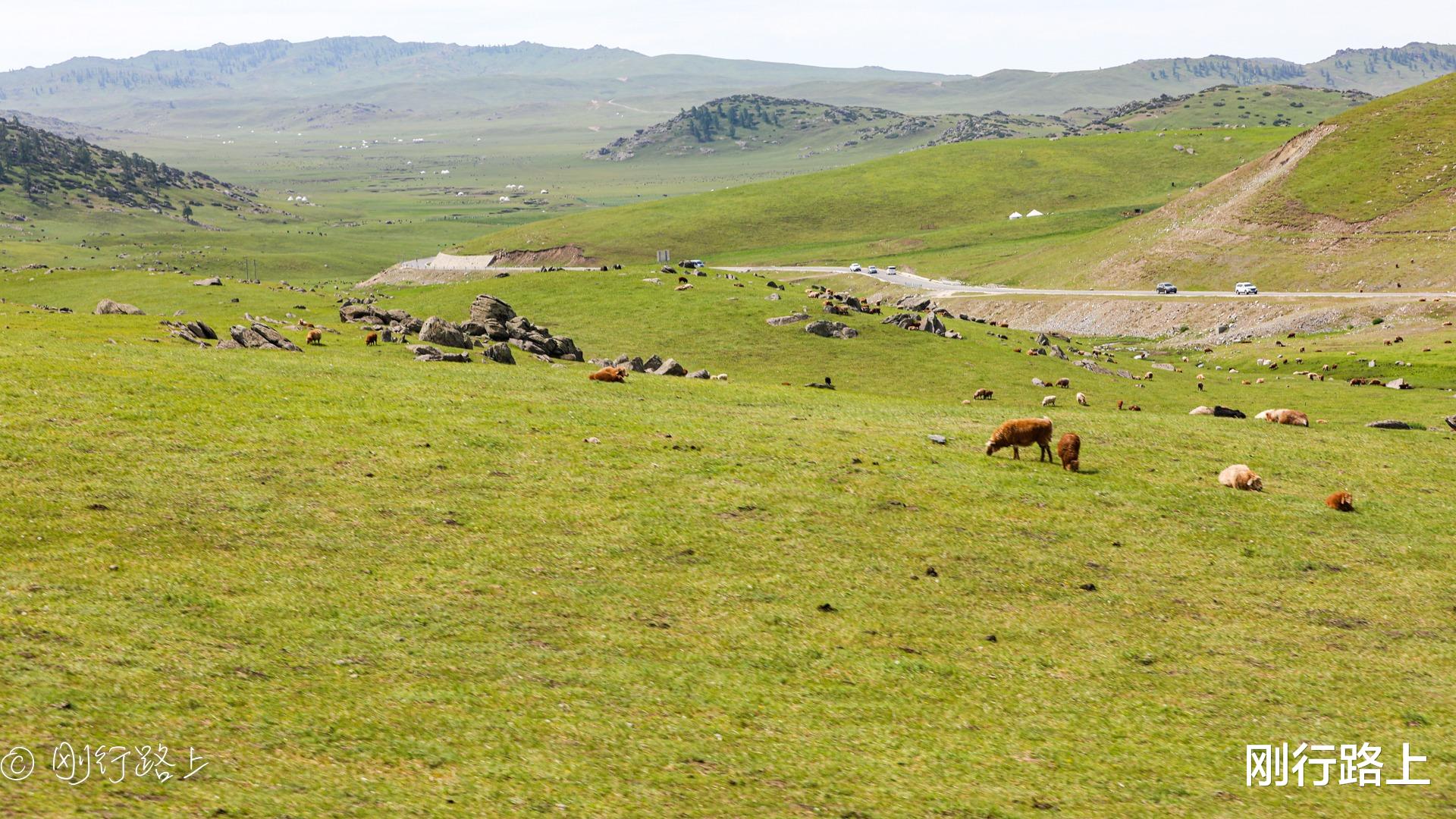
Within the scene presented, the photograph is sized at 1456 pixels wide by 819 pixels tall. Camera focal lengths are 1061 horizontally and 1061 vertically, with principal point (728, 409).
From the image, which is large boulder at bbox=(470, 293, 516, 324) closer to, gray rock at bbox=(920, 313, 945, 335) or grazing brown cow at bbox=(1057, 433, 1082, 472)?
gray rock at bbox=(920, 313, 945, 335)

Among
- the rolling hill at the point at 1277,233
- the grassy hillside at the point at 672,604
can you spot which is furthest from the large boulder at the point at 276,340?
the rolling hill at the point at 1277,233

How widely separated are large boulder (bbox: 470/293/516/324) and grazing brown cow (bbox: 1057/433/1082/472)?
3994 cm

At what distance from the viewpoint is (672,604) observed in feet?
64.5

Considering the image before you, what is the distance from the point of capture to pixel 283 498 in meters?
22.9

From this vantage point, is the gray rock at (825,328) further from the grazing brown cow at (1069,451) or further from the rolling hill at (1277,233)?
the rolling hill at (1277,233)

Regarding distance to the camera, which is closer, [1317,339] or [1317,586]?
[1317,586]

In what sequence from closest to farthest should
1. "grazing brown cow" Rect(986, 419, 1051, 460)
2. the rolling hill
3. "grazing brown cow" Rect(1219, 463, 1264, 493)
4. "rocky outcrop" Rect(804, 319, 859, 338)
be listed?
"grazing brown cow" Rect(1219, 463, 1264, 493) → "grazing brown cow" Rect(986, 419, 1051, 460) → "rocky outcrop" Rect(804, 319, 859, 338) → the rolling hill

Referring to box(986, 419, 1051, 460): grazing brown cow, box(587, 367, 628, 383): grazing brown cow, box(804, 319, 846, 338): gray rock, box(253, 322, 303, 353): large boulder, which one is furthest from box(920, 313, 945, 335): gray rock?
box(986, 419, 1051, 460): grazing brown cow

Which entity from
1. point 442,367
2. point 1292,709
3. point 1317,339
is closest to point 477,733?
point 1292,709

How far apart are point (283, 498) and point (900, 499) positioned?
557 inches

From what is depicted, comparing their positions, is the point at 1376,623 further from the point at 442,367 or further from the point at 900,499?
the point at 442,367

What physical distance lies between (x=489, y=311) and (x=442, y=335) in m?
8.52

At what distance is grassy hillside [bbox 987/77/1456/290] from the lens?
350ft

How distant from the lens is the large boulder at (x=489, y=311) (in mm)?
62531
